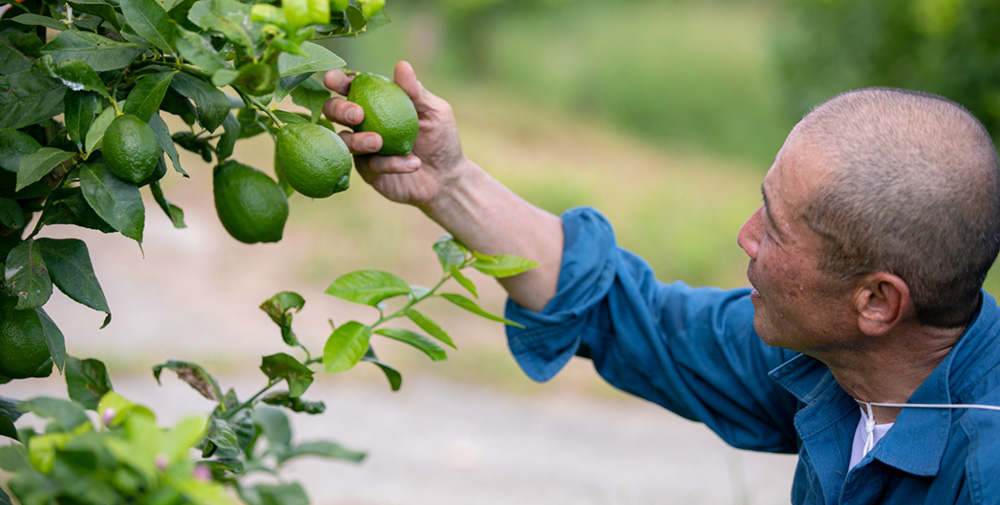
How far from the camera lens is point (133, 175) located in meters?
0.76

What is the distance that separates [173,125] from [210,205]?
491mm

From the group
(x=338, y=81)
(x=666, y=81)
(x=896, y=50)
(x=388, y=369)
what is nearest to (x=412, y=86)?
(x=338, y=81)

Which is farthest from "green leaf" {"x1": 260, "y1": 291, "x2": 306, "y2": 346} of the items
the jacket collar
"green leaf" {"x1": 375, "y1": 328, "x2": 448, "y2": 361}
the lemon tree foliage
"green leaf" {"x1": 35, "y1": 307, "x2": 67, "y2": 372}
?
the jacket collar

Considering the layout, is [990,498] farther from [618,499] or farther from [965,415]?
[618,499]

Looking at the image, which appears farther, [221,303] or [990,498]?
[221,303]

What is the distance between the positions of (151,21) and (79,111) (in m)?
0.11

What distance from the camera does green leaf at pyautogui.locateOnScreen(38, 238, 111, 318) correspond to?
0.81 meters

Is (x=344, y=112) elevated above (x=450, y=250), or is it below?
above

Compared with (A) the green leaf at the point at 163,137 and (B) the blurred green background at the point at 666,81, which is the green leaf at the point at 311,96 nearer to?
(A) the green leaf at the point at 163,137

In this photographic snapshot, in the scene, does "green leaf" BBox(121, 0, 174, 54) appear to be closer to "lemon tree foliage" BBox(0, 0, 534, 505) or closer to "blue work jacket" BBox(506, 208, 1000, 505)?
"lemon tree foliage" BBox(0, 0, 534, 505)

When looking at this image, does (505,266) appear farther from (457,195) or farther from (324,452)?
(324,452)

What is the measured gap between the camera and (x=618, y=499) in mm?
3047

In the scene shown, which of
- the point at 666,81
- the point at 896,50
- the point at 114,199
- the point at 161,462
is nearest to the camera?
the point at 161,462

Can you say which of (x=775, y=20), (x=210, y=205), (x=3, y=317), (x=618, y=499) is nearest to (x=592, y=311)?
(x=3, y=317)
